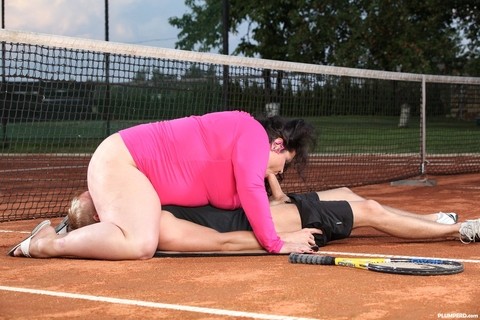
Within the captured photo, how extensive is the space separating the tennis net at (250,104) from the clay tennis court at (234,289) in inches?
107

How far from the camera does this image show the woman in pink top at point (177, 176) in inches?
225

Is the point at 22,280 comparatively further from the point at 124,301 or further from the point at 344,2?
the point at 344,2

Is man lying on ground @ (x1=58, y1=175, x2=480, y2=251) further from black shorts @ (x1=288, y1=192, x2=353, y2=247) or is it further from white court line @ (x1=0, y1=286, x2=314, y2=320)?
white court line @ (x1=0, y1=286, x2=314, y2=320)

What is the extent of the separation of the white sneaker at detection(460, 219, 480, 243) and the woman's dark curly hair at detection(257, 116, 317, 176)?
4.13 feet

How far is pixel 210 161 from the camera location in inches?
230

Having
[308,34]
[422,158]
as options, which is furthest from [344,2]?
[422,158]

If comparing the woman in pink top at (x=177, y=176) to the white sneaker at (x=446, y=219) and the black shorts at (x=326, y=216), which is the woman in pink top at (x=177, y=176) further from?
the white sneaker at (x=446, y=219)

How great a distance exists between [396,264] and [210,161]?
4.25ft

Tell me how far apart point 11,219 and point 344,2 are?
2467 cm

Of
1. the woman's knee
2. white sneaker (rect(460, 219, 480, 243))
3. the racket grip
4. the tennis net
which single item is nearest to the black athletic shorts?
the woman's knee

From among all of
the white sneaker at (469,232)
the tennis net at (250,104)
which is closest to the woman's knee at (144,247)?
the white sneaker at (469,232)

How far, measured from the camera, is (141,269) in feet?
18.2

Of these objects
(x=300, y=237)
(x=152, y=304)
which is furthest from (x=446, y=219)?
(x=152, y=304)

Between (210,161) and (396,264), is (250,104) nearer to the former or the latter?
(210,161)
